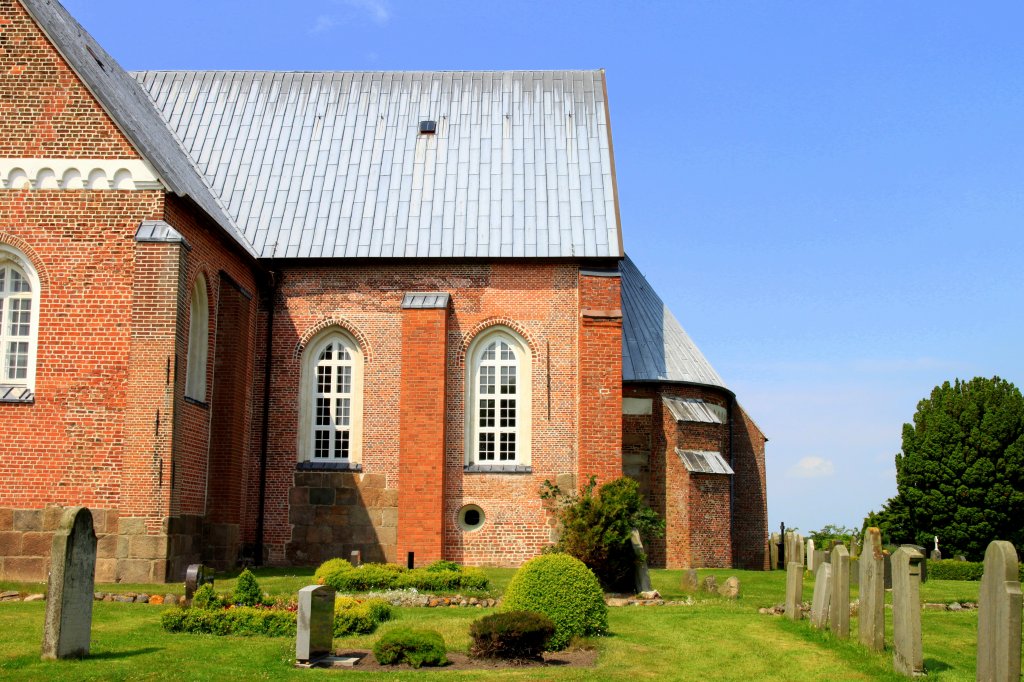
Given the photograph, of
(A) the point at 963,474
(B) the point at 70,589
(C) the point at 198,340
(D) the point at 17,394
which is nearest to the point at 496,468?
(C) the point at 198,340

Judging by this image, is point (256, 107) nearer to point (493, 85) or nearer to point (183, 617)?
point (493, 85)

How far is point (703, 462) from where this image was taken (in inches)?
1123

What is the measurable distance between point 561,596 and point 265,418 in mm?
13558

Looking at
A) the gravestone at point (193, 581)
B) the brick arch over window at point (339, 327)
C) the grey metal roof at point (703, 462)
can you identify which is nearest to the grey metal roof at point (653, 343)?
the grey metal roof at point (703, 462)

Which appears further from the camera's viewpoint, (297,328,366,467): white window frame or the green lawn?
(297,328,366,467): white window frame

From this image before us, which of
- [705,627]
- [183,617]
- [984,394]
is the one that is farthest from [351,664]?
[984,394]

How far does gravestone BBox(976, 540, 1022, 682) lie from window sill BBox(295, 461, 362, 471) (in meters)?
17.8

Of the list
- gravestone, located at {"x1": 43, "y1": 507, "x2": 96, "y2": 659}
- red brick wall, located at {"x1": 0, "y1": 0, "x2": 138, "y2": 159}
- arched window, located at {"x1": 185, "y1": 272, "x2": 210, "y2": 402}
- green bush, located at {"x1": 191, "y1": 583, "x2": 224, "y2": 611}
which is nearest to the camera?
gravestone, located at {"x1": 43, "y1": 507, "x2": 96, "y2": 659}

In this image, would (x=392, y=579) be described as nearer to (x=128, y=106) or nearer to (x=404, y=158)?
(x=128, y=106)

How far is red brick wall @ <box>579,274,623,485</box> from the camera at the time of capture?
25.5 meters

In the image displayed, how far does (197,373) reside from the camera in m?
23.9

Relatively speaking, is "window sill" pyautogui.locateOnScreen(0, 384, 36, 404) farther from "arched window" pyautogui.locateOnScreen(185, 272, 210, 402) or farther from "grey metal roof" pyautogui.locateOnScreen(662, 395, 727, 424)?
"grey metal roof" pyautogui.locateOnScreen(662, 395, 727, 424)

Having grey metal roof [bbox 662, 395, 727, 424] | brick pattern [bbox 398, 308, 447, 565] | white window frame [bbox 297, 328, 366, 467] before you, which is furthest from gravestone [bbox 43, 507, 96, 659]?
grey metal roof [bbox 662, 395, 727, 424]

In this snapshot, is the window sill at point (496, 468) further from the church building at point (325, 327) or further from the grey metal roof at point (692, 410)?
the grey metal roof at point (692, 410)
